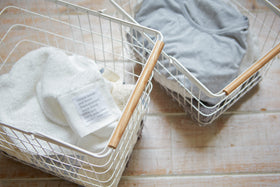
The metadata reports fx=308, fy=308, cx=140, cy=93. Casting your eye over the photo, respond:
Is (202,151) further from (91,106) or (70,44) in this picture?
Answer: (70,44)

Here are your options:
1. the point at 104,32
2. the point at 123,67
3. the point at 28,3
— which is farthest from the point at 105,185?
the point at 28,3

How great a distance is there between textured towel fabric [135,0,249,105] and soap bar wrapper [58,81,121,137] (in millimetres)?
218

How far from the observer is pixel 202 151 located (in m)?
1.00

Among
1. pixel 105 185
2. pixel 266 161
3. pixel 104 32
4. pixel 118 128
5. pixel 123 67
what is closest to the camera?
pixel 118 128

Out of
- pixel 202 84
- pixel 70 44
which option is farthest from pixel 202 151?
pixel 70 44

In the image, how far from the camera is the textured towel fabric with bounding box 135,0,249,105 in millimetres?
978

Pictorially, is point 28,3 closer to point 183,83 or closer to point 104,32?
point 104,32

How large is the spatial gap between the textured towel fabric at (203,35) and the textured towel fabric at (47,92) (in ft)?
0.73

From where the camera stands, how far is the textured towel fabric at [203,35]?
3.21 feet

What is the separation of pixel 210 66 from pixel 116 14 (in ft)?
1.56

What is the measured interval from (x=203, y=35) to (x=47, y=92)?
0.55 metres

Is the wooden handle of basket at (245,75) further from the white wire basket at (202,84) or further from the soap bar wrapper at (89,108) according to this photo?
the soap bar wrapper at (89,108)

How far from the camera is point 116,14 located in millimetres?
1246

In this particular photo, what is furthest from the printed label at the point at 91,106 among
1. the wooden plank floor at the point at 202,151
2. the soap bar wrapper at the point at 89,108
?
the wooden plank floor at the point at 202,151
